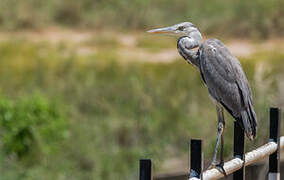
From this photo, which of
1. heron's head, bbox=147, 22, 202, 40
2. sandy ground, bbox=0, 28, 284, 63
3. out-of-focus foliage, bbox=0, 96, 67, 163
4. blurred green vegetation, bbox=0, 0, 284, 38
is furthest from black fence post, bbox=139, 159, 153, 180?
blurred green vegetation, bbox=0, 0, 284, 38

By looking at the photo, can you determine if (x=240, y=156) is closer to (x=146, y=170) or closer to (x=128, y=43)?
(x=146, y=170)

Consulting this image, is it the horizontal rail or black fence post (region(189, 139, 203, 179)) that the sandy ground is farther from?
black fence post (region(189, 139, 203, 179))

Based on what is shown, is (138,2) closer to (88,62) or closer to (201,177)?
(88,62)

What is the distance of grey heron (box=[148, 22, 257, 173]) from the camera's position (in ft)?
12.6

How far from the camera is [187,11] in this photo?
16469 millimetres

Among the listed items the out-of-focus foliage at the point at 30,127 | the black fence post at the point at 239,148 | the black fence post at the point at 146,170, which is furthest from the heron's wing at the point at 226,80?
the out-of-focus foliage at the point at 30,127

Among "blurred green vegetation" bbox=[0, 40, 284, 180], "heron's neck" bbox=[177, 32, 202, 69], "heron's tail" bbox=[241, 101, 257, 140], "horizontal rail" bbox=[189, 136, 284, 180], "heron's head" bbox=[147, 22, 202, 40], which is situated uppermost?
"heron's head" bbox=[147, 22, 202, 40]

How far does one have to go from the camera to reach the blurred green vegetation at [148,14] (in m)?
15.2

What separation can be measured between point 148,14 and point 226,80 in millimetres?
12374

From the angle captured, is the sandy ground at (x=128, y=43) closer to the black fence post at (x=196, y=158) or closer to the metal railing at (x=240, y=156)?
the metal railing at (x=240, y=156)

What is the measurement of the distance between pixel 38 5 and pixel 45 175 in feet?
35.9

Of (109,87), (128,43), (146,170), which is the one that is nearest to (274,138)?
(146,170)

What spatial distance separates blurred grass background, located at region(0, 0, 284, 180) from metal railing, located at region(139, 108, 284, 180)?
2.57m

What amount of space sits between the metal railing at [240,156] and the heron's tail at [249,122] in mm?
52
